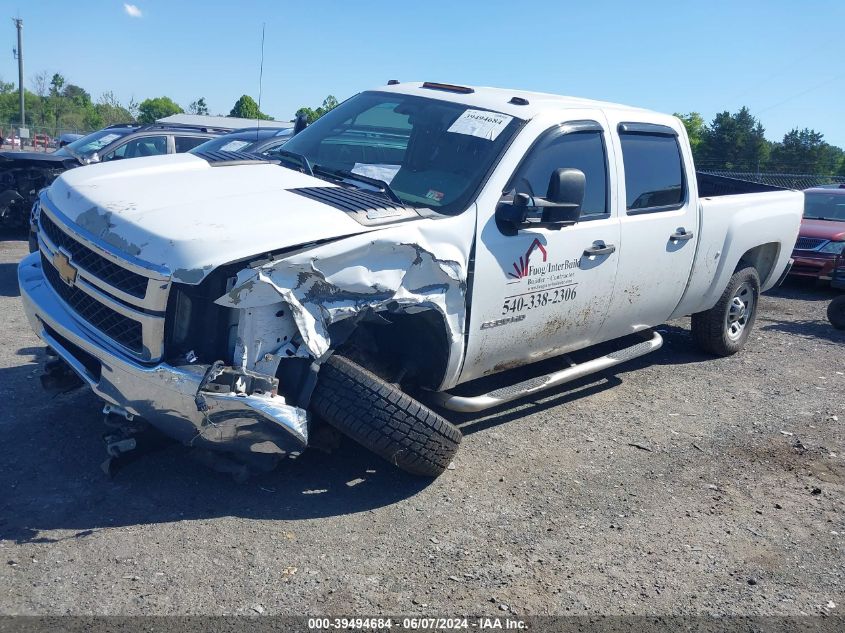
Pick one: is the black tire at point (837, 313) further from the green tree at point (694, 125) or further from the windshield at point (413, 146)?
the green tree at point (694, 125)

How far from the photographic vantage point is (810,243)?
38.5ft

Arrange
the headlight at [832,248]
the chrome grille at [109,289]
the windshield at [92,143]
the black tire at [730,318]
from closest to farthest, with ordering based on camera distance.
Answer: the chrome grille at [109,289]
the black tire at [730,318]
the windshield at [92,143]
the headlight at [832,248]

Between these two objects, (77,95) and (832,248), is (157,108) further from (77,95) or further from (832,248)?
(832,248)

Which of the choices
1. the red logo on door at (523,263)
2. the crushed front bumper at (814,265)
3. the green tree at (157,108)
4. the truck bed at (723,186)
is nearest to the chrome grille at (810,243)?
the crushed front bumper at (814,265)

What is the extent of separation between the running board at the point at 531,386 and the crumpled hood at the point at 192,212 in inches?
48.1

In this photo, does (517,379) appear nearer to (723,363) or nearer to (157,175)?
(723,363)

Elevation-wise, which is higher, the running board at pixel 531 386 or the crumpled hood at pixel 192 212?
the crumpled hood at pixel 192 212

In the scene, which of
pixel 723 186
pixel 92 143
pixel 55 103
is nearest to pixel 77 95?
pixel 55 103

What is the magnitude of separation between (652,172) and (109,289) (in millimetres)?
3766

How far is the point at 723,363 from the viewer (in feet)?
23.2

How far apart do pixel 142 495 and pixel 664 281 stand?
3.80 metres

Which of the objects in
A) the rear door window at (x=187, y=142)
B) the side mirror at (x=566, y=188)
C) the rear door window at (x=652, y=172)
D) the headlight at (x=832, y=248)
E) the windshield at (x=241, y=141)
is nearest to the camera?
the side mirror at (x=566, y=188)

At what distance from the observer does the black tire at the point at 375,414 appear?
12.2 ft

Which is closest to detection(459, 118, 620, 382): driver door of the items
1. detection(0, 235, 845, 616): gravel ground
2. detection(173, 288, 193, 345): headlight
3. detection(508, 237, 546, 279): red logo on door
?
detection(508, 237, 546, 279): red logo on door
